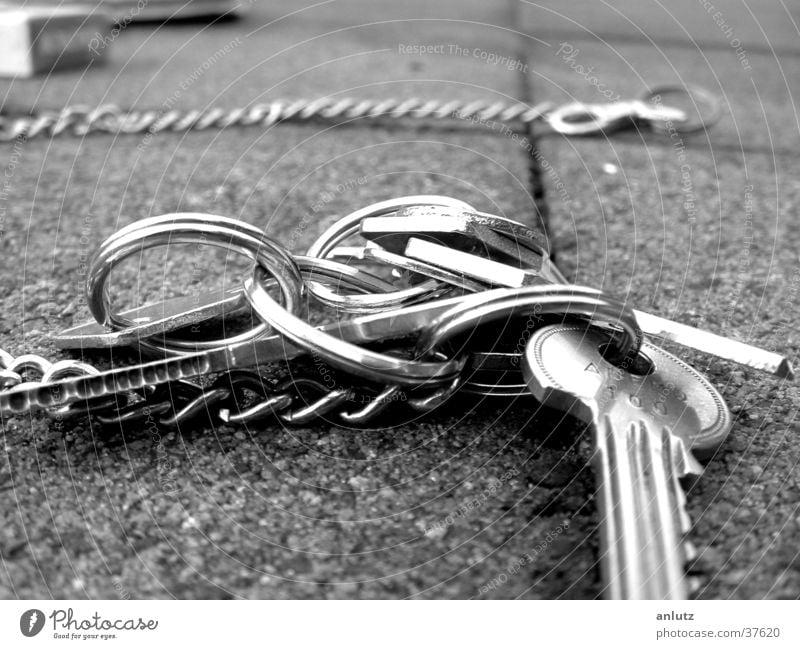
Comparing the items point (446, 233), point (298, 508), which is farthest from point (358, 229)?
point (298, 508)

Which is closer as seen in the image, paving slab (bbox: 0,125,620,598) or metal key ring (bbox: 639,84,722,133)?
paving slab (bbox: 0,125,620,598)

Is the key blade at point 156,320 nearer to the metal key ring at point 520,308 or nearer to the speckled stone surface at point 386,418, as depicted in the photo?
the speckled stone surface at point 386,418

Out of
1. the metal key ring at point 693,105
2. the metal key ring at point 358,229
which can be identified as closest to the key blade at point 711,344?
the metal key ring at point 358,229

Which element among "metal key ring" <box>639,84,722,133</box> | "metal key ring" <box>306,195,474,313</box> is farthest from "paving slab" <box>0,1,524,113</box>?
"metal key ring" <box>306,195,474,313</box>

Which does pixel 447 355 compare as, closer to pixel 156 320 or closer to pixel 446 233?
pixel 446 233

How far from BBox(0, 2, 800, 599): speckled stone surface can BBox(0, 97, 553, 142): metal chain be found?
0.07 ft

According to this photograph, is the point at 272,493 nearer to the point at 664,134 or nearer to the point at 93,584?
the point at 93,584

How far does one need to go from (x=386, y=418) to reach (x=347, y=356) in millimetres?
79

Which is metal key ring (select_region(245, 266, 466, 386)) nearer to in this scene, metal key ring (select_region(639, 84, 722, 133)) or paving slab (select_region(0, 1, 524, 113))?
metal key ring (select_region(639, 84, 722, 133))

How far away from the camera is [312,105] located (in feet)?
3.52

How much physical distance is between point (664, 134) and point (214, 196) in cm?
55
